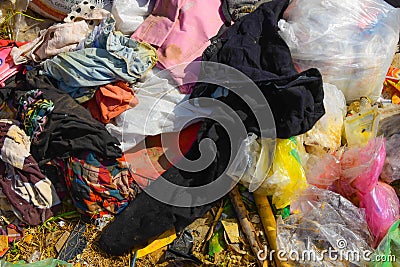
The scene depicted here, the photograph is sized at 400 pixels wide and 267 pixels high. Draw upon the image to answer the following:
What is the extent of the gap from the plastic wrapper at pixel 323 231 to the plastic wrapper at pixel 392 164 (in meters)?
0.25

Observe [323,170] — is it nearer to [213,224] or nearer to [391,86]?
[213,224]

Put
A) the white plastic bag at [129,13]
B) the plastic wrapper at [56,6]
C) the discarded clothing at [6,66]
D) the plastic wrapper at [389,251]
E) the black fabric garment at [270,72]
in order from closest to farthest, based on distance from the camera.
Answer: the plastic wrapper at [389,251], the black fabric garment at [270,72], the discarded clothing at [6,66], the white plastic bag at [129,13], the plastic wrapper at [56,6]

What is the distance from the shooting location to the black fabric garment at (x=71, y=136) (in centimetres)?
222

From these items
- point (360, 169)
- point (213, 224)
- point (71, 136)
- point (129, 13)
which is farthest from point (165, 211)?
point (129, 13)

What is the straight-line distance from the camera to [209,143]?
213cm

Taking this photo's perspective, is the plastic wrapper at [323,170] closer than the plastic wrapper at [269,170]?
No

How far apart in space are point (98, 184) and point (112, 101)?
403mm

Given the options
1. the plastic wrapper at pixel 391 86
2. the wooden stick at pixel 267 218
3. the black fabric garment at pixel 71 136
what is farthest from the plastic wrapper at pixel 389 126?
the black fabric garment at pixel 71 136

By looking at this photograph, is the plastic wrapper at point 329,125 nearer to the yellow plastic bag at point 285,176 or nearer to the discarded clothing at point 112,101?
the yellow plastic bag at point 285,176

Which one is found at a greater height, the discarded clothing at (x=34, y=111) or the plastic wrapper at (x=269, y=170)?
the discarded clothing at (x=34, y=111)

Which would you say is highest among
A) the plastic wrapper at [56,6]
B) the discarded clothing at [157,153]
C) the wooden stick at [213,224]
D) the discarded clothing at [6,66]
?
the plastic wrapper at [56,6]

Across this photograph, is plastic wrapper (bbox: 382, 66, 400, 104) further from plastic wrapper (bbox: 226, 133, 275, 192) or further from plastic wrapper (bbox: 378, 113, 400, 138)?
plastic wrapper (bbox: 226, 133, 275, 192)

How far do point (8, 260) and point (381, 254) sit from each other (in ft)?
5.43

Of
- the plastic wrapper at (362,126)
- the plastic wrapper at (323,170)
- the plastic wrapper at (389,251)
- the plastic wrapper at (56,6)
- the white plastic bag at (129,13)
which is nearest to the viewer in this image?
the plastic wrapper at (389,251)
